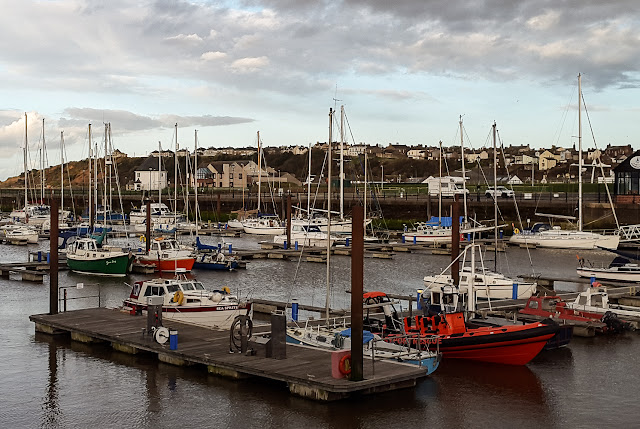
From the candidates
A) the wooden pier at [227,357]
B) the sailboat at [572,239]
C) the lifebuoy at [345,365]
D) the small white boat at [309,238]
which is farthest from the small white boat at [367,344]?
the sailboat at [572,239]

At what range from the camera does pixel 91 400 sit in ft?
67.3

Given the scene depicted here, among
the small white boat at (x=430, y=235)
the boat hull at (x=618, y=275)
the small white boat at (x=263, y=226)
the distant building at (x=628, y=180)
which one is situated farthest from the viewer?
the small white boat at (x=263, y=226)

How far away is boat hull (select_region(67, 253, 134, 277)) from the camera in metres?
44.9

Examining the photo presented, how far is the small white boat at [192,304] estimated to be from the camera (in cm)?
2642

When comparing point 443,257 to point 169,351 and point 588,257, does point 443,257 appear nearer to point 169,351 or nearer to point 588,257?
point 588,257

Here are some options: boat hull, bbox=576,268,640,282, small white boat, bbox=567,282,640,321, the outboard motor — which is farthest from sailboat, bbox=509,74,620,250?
the outboard motor

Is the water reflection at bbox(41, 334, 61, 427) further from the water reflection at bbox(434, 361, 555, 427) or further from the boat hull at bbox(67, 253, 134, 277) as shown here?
the boat hull at bbox(67, 253, 134, 277)

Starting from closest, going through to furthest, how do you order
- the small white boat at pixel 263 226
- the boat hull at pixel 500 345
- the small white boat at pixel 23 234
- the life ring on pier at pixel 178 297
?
the boat hull at pixel 500 345
the life ring on pier at pixel 178 297
the small white boat at pixel 23 234
the small white boat at pixel 263 226

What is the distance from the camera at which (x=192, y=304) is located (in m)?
26.6

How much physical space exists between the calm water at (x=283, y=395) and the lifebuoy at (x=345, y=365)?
0.76m

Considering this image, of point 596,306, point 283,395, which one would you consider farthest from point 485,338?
point 596,306

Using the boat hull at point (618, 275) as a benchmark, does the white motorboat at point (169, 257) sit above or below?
above

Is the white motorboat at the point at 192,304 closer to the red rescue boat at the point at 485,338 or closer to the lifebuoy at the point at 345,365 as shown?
the red rescue boat at the point at 485,338

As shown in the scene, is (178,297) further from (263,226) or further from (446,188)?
(446,188)
